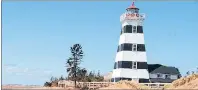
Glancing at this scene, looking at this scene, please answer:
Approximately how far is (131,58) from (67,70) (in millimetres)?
6668

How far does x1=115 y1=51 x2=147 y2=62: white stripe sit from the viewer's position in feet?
155

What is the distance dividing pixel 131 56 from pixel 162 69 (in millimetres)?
7578

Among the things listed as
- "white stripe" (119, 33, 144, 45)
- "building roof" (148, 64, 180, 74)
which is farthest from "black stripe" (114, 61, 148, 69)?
"building roof" (148, 64, 180, 74)

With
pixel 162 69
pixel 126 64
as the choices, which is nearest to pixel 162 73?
pixel 162 69

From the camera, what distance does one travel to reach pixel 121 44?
158 feet

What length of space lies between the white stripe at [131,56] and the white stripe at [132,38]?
1.12 metres

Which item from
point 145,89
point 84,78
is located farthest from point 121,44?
point 145,89

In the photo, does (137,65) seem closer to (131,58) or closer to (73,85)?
(131,58)

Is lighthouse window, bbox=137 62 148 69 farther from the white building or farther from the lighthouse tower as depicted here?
the white building

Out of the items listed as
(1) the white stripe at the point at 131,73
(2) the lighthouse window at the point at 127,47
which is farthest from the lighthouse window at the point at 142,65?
(2) the lighthouse window at the point at 127,47

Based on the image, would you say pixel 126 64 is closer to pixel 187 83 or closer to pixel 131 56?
pixel 131 56

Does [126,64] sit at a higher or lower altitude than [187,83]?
higher

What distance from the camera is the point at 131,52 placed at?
47.6 m

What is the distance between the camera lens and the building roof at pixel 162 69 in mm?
52519
